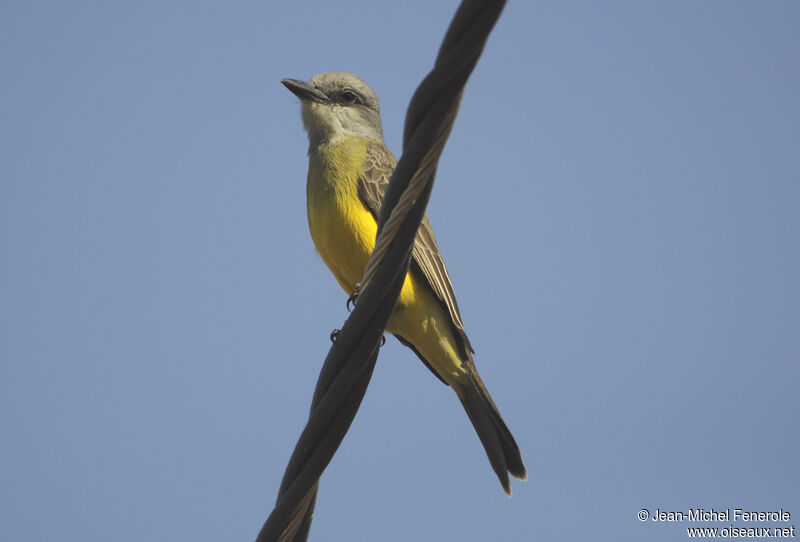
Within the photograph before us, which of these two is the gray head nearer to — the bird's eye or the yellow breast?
the bird's eye

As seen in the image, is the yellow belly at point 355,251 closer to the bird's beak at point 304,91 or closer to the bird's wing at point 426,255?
the bird's wing at point 426,255

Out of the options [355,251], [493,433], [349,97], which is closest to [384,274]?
Result: [355,251]

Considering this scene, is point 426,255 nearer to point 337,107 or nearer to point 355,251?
point 355,251

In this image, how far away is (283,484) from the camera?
238 centimetres

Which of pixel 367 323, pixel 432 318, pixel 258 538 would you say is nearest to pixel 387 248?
pixel 367 323

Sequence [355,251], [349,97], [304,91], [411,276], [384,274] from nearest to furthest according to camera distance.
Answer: [384,274]
[355,251]
[411,276]
[304,91]
[349,97]

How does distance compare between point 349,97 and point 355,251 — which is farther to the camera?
point 349,97

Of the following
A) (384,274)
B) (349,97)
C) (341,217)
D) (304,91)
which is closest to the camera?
(384,274)

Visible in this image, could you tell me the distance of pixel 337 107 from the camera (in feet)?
21.1

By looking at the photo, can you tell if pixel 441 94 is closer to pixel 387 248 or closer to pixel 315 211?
pixel 387 248

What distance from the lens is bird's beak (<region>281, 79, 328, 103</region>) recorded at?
638cm

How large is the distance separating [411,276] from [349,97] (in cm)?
197

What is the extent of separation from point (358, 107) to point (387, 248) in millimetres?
4536

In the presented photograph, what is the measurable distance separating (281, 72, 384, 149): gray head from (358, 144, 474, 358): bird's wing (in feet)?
2.36
